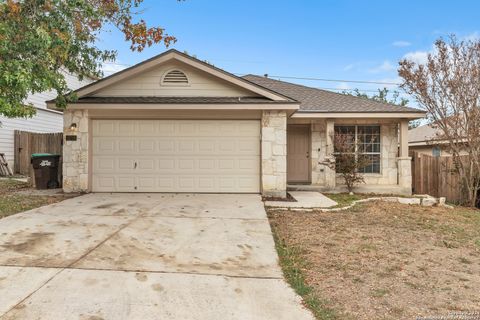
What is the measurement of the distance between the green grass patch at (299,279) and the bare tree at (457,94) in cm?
754

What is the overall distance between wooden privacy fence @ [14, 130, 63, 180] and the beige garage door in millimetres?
7131

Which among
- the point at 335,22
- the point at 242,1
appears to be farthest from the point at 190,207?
the point at 335,22

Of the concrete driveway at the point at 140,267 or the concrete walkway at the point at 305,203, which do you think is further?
the concrete walkway at the point at 305,203

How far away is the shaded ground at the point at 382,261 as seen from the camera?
3.16m

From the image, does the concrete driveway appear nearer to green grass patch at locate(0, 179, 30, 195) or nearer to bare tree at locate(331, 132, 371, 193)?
green grass patch at locate(0, 179, 30, 195)

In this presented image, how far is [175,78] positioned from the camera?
380 inches

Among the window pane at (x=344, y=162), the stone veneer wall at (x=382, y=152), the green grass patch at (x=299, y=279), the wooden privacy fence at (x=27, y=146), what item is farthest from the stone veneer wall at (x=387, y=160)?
the wooden privacy fence at (x=27, y=146)

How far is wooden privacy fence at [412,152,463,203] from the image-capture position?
1046cm

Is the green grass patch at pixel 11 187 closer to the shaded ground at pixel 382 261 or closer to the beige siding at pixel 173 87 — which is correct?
the beige siding at pixel 173 87

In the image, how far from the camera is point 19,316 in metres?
2.73

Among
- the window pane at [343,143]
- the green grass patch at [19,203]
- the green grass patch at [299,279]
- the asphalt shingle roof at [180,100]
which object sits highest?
the asphalt shingle roof at [180,100]

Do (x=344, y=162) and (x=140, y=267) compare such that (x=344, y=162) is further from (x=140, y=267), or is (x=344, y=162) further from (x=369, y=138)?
(x=140, y=267)

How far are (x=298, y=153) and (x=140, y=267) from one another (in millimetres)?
9108

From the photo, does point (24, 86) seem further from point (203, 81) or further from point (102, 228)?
point (203, 81)
